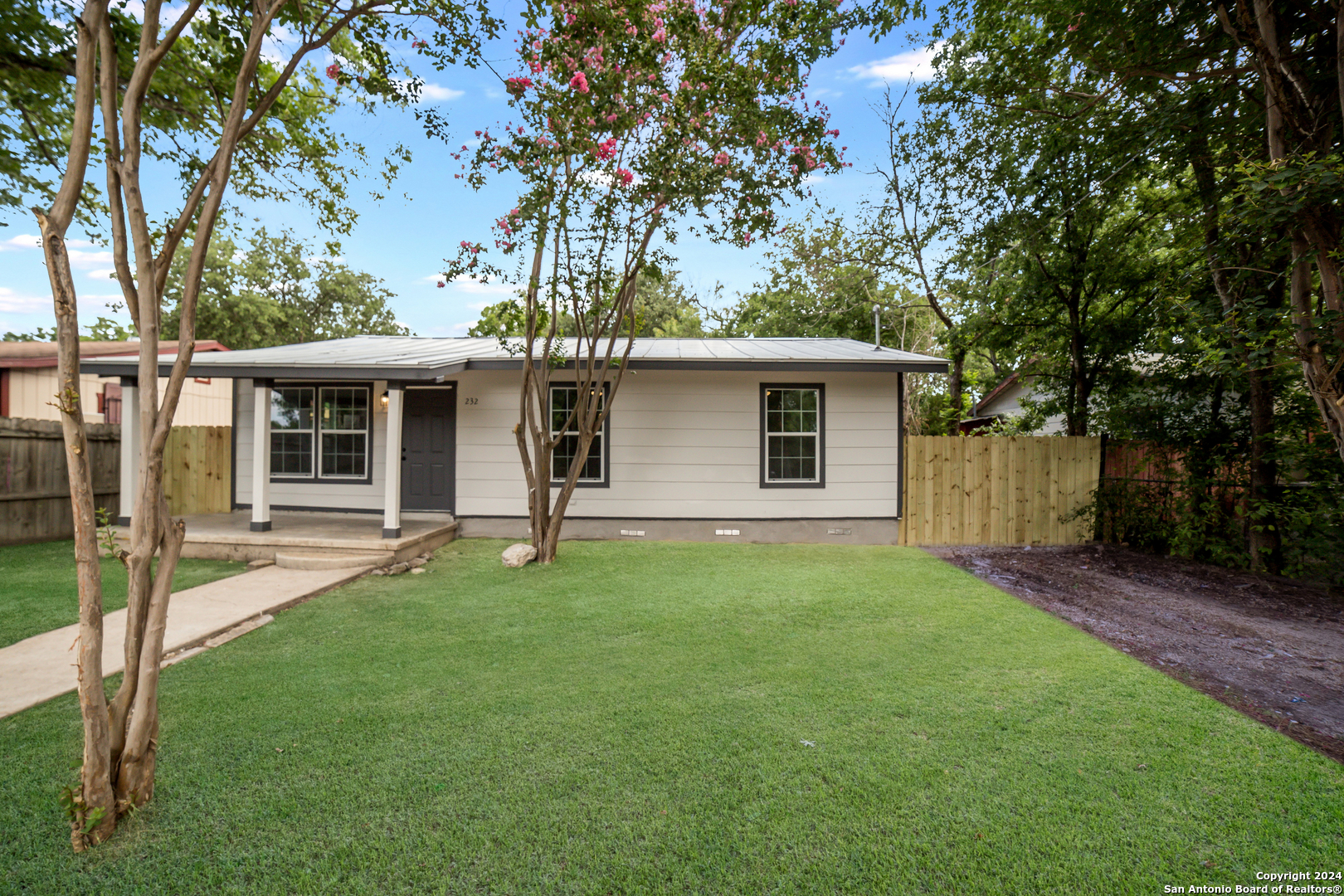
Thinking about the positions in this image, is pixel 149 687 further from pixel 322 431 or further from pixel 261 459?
pixel 322 431

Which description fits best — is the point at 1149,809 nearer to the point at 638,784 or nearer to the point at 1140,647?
the point at 638,784

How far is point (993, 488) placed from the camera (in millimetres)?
8742

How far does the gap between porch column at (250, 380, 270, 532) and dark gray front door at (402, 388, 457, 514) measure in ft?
5.68

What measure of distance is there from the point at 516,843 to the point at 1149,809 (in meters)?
2.43

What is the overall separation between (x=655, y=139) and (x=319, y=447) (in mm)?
6552

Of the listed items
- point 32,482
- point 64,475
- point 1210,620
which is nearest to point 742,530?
point 1210,620

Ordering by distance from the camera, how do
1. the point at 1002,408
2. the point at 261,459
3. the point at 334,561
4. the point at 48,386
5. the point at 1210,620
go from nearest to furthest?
the point at 1210,620, the point at 334,561, the point at 261,459, the point at 48,386, the point at 1002,408

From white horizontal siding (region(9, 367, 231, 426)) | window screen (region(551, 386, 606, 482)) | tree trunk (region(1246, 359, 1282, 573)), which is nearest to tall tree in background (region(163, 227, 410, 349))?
white horizontal siding (region(9, 367, 231, 426))

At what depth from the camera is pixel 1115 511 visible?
8.60 meters

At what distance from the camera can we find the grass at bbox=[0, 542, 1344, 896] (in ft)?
6.83

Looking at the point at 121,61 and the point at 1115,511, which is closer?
the point at 121,61

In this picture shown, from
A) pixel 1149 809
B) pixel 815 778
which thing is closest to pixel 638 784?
pixel 815 778

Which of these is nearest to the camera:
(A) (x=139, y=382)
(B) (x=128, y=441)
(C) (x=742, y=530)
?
(A) (x=139, y=382)

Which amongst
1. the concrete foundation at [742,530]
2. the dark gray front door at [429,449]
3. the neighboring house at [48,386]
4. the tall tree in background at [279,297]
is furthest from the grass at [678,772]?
the tall tree in background at [279,297]
